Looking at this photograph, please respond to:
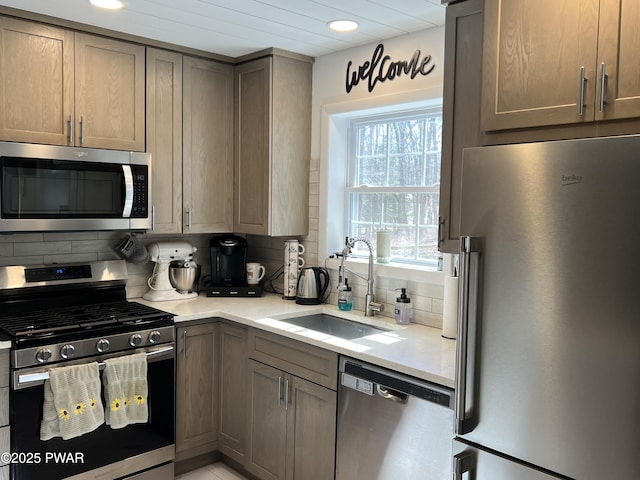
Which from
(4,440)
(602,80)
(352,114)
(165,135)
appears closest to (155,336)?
(4,440)

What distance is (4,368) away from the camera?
239 cm

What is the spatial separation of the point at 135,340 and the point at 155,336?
11cm

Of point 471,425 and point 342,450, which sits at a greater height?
point 471,425

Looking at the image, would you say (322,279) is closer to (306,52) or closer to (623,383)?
Result: (306,52)

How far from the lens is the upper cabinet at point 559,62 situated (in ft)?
4.99

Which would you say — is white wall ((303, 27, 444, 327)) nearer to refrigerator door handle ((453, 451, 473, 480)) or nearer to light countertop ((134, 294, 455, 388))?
light countertop ((134, 294, 455, 388))

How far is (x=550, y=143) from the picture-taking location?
1574 mm

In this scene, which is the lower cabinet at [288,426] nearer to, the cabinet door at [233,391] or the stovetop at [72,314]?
the cabinet door at [233,391]

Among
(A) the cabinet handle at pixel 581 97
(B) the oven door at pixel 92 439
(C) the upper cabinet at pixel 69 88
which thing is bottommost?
(B) the oven door at pixel 92 439

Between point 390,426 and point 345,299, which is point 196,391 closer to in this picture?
point 345,299

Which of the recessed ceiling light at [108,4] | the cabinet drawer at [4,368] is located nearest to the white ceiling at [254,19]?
the recessed ceiling light at [108,4]

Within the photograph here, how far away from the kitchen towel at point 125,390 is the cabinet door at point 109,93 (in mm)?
1159

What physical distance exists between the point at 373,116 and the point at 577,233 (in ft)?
6.30

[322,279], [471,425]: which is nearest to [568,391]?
[471,425]
